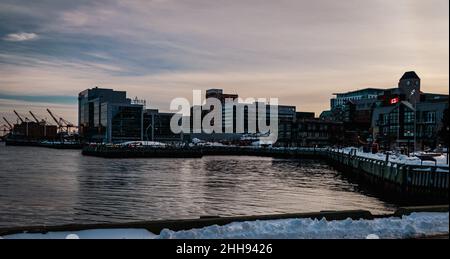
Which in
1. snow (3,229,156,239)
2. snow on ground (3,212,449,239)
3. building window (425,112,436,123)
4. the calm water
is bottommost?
the calm water

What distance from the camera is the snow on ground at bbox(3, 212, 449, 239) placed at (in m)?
13.0

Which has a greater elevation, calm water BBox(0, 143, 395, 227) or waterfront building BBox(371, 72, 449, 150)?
waterfront building BBox(371, 72, 449, 150)

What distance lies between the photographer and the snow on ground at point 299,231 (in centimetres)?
1302

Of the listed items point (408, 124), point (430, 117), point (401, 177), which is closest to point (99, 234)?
point (401, 177)

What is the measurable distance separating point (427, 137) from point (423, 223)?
101381 millimetres

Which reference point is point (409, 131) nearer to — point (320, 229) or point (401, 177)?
point (401, 177)

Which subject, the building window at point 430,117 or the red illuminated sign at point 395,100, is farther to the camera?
the red illuminated sign at point 395,100

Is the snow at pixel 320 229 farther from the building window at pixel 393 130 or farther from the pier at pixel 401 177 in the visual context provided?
the building window at pixel 393 130

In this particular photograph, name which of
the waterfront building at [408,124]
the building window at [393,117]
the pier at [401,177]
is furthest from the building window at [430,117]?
the pier at [401,177]

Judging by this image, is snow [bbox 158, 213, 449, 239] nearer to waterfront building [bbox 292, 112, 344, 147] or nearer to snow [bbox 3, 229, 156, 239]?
snow [bbox 3, 229, 156, 239]

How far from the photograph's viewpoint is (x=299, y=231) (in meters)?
13.6

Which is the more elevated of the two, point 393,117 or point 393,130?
point 393,117

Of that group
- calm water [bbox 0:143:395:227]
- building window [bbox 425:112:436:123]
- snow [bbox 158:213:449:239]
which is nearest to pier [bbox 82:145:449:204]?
calm water [bbox 0:143:395:227]
